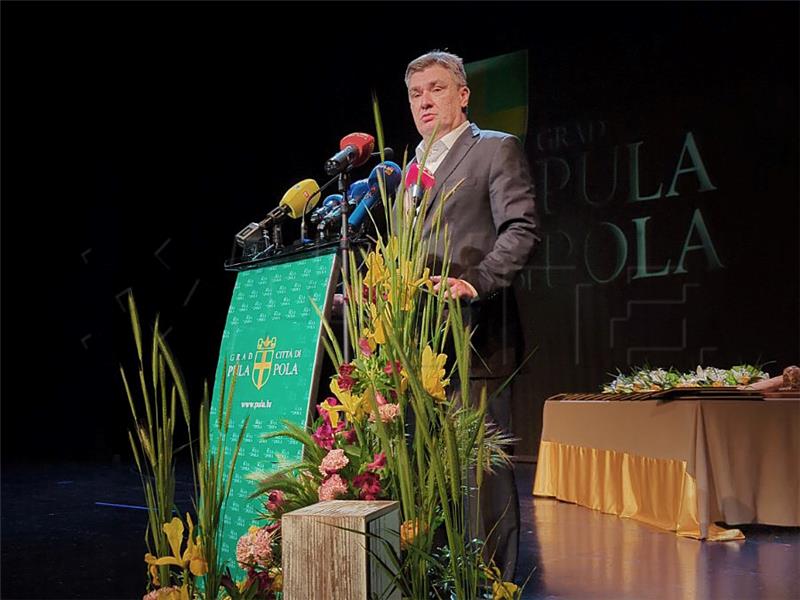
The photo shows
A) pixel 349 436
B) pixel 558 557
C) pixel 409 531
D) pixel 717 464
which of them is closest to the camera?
pixel 409 531

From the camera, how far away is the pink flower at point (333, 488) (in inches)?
56.4

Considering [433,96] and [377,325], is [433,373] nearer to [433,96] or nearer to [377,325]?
[377,325]

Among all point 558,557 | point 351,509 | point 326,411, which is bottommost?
point 558,557

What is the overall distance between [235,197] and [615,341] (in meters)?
3.26

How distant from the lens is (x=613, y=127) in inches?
239

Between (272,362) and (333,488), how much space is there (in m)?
0.62

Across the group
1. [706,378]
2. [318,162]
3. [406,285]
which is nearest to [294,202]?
[406,285]

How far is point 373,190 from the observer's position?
207cm

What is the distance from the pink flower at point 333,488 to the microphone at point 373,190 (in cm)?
62

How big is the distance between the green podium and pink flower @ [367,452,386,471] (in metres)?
0.41

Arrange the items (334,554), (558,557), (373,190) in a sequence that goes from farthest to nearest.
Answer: (558,557), (373,190), (334,554)

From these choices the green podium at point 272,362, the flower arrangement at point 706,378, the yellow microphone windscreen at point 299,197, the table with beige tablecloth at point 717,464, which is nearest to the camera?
the green podium at point 272,362

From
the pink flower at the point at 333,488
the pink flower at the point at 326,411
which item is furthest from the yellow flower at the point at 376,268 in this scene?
the pink flower at the point at 333,488

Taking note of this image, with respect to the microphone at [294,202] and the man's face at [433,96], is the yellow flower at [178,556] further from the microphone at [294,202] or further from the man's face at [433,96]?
the man's face at [433,96]
